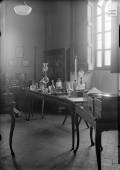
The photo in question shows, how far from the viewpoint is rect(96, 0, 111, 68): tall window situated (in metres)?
6.62

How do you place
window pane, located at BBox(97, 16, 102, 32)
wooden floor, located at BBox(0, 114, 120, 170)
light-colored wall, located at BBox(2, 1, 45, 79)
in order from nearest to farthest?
wooden floor, located at BBox(0, 114, 120, 170)
window pane, located at BBox(97, 16, 102, 32)
light-colored wall, located at BBox(2, 1, 45, 79)

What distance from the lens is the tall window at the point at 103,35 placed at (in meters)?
6.62

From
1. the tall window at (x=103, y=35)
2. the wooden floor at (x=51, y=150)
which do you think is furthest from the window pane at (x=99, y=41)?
the wooden floor at (x=51, y=150)

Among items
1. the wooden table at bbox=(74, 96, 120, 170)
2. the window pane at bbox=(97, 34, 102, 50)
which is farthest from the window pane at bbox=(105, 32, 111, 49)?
the wooden table at bbox=(74, 96, 120, 170)

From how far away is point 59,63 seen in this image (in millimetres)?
7496

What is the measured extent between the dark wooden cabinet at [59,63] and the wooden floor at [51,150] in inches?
95.8

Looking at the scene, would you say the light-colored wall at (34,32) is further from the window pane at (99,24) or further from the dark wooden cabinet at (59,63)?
the window pane at (99,24)

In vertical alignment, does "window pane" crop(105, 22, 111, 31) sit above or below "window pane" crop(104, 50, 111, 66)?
above

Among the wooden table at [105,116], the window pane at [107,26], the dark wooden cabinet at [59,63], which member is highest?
the window pane at [107,26]

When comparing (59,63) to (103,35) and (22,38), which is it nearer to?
(103,35)

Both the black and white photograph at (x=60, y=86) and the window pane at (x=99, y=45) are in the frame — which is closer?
the black and white photograph at (x=60, y=86)

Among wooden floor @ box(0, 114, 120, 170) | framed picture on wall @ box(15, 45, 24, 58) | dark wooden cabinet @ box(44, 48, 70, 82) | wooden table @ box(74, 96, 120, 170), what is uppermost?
framed picture on wall @ box(15, 45, 24, 58)

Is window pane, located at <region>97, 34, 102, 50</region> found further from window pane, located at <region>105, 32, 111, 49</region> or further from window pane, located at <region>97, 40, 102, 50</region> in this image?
window pane, located at <region>105, 32, 111, 49</region>

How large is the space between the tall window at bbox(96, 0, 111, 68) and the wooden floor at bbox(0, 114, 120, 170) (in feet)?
7.72
